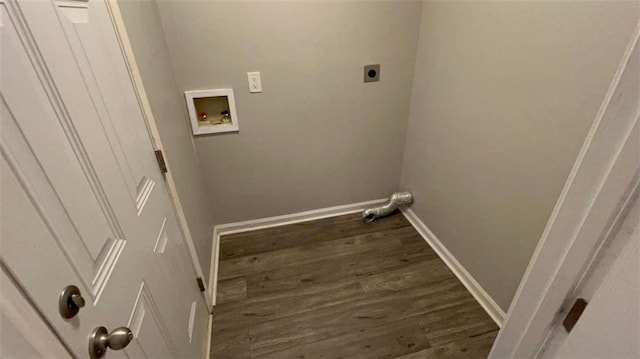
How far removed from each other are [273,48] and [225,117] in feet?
1.74

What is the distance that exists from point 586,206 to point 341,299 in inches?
57.2

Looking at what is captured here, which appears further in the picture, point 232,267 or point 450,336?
point 232,267

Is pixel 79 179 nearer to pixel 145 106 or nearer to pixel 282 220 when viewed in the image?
pixel 145 106

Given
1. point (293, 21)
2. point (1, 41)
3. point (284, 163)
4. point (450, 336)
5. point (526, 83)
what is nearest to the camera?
point (1, 41)

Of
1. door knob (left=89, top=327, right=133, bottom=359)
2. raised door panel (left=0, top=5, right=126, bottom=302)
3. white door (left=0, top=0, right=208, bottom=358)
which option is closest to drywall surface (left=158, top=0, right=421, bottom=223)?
white door (left=0, top=0, right=208, bottom=358)

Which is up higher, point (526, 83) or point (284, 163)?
point (526, 83)

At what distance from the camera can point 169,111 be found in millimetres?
1382

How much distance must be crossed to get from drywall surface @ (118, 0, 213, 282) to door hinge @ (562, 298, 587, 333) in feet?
4.28

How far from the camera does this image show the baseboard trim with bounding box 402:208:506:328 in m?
1.63

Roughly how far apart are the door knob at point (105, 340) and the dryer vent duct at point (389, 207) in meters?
1.92

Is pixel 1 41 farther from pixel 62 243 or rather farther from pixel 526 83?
pixel 526 83

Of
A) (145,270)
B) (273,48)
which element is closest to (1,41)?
(145,270)

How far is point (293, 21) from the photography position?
1698 mm

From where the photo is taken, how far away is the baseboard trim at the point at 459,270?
163cm
